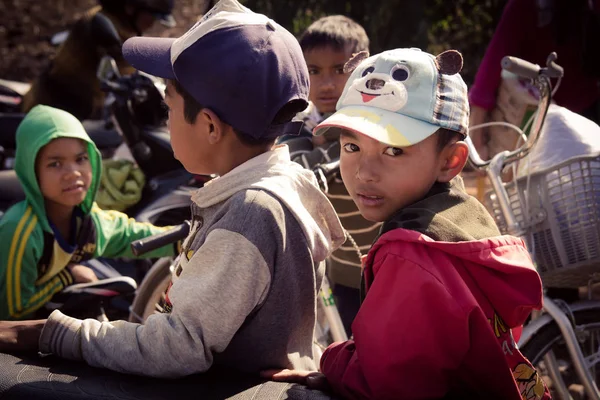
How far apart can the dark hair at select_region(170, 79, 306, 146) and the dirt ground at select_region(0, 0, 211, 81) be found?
891cm

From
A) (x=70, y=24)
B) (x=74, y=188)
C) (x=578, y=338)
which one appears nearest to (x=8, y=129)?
(x=74, y=188)

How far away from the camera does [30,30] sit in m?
10.6

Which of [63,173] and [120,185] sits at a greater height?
[63,173]

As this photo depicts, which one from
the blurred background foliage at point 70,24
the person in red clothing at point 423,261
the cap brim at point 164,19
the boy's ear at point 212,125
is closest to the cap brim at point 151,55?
the boy's ear at point 212,125

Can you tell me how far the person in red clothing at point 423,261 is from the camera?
1.52 meters

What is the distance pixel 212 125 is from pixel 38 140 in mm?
1344

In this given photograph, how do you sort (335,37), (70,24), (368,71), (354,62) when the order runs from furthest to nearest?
(70,24), (335,37), (354,62), (368,71)

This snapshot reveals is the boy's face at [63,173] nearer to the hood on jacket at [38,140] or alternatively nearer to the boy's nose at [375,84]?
the hood on jacket at [38,140]

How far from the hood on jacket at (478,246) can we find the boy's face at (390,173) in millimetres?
57

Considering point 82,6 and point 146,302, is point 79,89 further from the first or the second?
point 82,6

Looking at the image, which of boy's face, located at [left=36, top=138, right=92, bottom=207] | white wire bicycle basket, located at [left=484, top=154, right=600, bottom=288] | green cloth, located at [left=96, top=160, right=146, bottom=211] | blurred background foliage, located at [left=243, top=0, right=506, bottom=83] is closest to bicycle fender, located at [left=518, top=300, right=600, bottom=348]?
white wire bicycle basket, located at [left=484, top=154, right=600, bottom=288]

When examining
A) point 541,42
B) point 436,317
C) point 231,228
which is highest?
point 231,228

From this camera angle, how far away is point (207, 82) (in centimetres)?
173

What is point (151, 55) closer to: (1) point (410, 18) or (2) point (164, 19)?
(2) point (164, 19)
